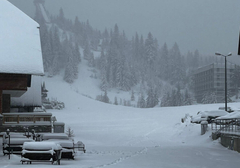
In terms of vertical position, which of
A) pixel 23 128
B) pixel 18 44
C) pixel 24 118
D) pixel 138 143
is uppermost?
pixel 18 44

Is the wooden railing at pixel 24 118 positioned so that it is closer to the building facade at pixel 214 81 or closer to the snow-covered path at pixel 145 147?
the snow-covered path at pixel 145 147

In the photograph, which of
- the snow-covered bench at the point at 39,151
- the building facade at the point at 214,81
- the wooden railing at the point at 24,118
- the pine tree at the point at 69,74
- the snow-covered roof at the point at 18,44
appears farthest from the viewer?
the pine tree at the point at 69,74

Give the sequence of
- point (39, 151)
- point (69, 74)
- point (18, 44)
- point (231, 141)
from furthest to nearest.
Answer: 1. point (69, 74)
2. point (231, 141)
3. point (18, 44)
4. point (39, 151)

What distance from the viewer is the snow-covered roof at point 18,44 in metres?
21.8

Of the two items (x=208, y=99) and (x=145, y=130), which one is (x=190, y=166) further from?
(x=208, y=99)

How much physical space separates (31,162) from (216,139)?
1775cm

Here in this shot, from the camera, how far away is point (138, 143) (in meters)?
33.4

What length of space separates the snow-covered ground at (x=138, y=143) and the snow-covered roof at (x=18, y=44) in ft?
18.5

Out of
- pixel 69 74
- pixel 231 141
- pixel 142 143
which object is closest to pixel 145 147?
pixel 231 141

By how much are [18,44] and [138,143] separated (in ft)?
47.0

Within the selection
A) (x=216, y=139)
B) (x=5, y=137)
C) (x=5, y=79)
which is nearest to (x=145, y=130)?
(x=216, y=139)

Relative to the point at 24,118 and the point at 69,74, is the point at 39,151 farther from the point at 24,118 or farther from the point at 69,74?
the point at 69,74

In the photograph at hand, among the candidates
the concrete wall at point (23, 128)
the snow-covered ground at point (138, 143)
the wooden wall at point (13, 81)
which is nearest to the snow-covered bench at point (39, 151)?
the snow-covered ground at point (138, 143)

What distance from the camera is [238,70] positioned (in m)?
154
